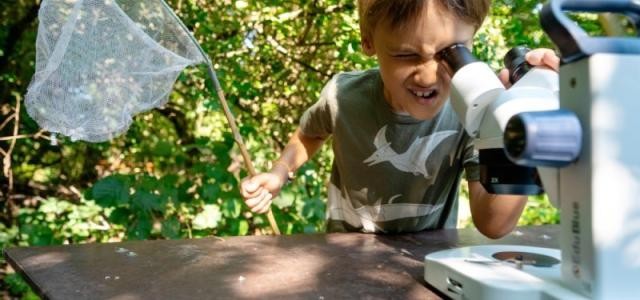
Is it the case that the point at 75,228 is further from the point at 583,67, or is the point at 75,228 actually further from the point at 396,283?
the point at 583,67

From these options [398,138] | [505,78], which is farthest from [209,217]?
[505,78]

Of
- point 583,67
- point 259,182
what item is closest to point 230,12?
point 259,182

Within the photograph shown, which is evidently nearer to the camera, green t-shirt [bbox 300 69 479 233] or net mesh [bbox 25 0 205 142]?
net mesh [bbox 25 0 205 142]

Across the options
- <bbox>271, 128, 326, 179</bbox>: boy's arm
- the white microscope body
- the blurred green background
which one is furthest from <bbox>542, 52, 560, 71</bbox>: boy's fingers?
the blurred green background

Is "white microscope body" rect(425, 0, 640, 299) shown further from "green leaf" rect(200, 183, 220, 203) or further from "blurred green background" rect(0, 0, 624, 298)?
"green leaf" rect(200, 183, 220, 203)

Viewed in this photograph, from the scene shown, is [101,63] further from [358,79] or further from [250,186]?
[358,79]

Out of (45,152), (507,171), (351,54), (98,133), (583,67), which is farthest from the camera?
(45,152)

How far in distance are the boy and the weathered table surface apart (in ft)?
0.55

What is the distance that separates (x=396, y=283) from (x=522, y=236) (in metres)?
0.48

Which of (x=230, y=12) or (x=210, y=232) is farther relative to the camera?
(x=230, y=12)

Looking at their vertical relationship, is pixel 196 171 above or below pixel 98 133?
below

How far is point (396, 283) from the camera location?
3.01 feet

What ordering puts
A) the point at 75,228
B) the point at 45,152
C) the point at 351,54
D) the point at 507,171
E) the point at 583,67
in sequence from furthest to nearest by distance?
the point at 45,152 < the point at 75,228 < the point at 351,54 < the point at 507,171 < the point at 583,67

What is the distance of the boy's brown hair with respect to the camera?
1197 millimetres
